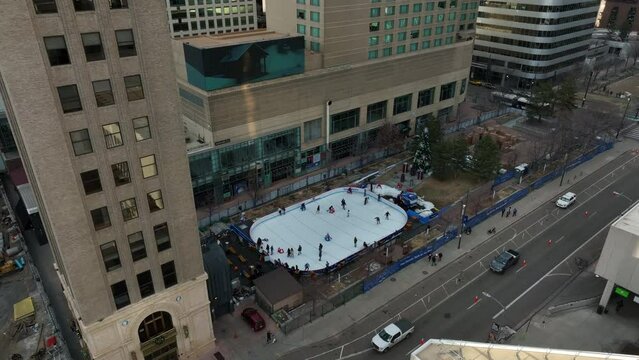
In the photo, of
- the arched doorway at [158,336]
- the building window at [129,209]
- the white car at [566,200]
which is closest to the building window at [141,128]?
the building window at [129,209]

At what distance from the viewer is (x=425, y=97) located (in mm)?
81438

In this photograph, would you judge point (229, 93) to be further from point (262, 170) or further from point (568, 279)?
point (568, 279)

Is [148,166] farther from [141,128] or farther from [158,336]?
[158,336]

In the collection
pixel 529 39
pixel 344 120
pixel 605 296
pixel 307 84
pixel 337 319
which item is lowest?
pixel 337 319

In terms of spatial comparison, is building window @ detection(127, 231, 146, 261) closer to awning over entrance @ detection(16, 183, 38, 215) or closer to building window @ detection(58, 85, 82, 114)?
building window @ detection(58, 85, 82, 114)

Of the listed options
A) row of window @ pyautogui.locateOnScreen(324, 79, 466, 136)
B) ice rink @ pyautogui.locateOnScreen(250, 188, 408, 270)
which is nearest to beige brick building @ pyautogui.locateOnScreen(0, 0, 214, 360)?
ice rink @ pyautogui.locateOnScreen(250, 188, 408, 270)

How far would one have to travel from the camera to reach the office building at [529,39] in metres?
102

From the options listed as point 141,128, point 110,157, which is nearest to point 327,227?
point 141,128

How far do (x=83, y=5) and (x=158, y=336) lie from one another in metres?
23.7

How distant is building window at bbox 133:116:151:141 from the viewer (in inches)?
1118

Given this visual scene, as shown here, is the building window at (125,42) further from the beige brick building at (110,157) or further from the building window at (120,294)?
the building window at (120,294)

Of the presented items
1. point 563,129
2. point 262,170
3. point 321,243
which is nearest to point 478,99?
point 563,129

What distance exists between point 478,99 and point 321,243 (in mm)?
66584

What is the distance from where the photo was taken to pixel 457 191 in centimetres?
6388
